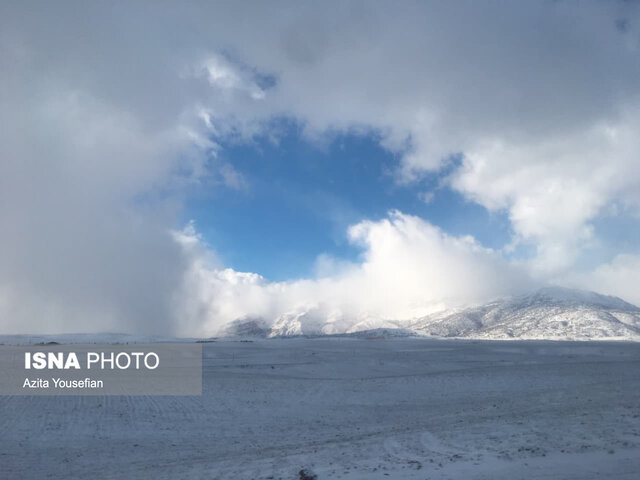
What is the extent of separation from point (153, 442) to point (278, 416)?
24.1ft

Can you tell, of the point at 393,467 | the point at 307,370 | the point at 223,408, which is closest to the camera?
the point at 393,467

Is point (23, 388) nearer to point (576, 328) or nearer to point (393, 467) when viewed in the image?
point (393, 467)

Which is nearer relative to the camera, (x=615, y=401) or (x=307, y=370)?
(x=615, y=401)

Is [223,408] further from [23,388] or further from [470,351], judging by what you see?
[470,351]

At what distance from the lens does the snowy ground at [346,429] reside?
1382 centimetres

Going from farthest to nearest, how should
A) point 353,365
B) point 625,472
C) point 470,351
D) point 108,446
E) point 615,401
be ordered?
1. point 470,351
2. point 353,365
3. point 615,401
4. point 108,446
5. point 625,472

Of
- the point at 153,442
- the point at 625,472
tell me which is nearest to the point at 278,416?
the point at 153,442

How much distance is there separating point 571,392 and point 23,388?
122 ft

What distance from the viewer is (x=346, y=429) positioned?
2084cm

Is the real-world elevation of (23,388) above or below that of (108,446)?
above

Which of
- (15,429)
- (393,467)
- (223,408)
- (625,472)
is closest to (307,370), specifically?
(223,408)

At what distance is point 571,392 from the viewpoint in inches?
1091

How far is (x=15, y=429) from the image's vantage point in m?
20.2

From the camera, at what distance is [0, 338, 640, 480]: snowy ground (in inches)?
544
